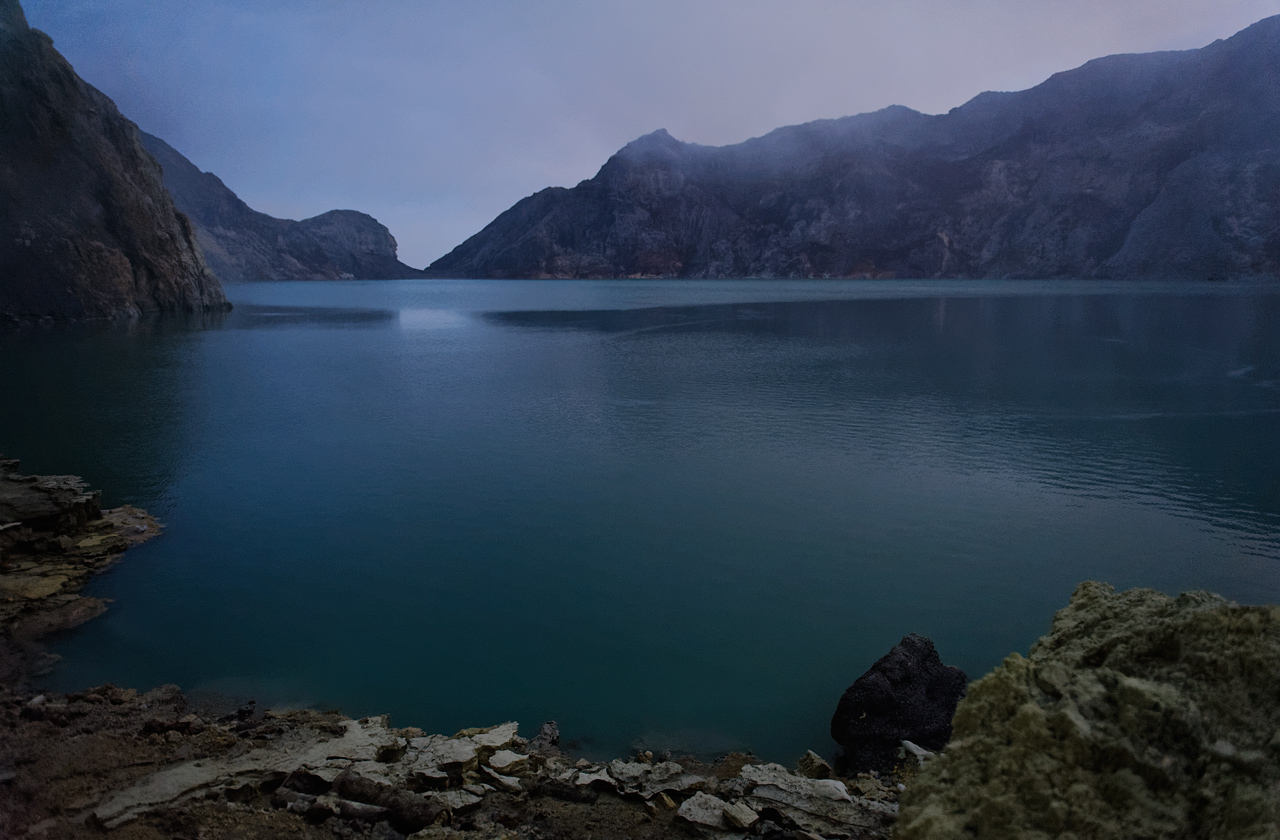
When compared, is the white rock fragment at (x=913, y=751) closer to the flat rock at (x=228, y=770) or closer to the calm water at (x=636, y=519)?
the calm water at (x=636, y=519)

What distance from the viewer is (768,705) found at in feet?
27.7

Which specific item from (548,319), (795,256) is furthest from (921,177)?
(548,319)

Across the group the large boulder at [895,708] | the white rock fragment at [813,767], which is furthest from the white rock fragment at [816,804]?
the large boulder at [895,708]

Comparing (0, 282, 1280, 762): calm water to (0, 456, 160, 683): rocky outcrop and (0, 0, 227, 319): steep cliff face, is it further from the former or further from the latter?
(0, 0, 227, 319): steep cliff face

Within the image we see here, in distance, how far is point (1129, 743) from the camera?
3.21 m

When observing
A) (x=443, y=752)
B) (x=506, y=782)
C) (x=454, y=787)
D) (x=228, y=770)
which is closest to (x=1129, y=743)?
(x=506, y=782)

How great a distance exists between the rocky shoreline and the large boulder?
1.49ft

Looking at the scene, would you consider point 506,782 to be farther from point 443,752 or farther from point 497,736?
point 497,736

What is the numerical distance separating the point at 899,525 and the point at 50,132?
57.1 m

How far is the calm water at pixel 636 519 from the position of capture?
9094 mm

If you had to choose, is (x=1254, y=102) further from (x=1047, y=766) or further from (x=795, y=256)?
(x=1047, y=766)

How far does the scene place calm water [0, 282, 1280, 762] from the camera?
9.09 m

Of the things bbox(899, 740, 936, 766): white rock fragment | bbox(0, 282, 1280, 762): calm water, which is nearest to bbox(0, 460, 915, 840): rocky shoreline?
bbox(899, 740, 936, 766): white rock fragment

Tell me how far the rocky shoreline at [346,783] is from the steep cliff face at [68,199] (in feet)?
155
